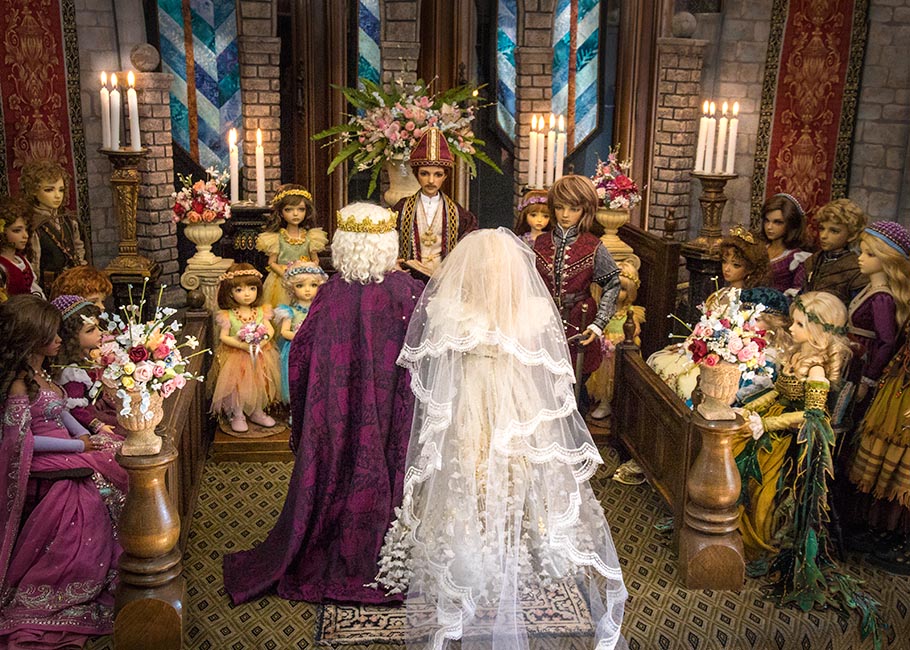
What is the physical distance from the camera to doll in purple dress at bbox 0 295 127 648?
13.7ft

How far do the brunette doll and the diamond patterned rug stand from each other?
2453 millimetres

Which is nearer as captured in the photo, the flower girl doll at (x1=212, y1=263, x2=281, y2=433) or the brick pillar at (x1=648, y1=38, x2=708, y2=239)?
the flower girl doll at (x1=212, y1=263, x2=281, y2=433)

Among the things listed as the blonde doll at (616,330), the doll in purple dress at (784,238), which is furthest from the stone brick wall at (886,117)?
the blonde doll at (616,330)

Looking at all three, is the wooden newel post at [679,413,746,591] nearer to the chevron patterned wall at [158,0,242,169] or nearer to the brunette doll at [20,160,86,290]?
the brunette doll at [20,160,86,290]

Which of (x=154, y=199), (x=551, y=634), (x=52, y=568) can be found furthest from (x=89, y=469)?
(x=154, y=199)

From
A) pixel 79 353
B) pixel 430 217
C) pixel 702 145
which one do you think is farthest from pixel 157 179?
pixel 702 145

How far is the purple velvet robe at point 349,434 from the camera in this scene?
4.49 metres

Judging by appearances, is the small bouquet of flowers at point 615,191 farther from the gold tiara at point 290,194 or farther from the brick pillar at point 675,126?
the gold tiara at point 290,194

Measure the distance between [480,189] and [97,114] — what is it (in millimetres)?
3707

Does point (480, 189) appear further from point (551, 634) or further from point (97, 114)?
point (551, 634)

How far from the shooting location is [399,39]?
8.85 m

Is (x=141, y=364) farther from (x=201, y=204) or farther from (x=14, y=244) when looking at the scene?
(x=201, y=204)

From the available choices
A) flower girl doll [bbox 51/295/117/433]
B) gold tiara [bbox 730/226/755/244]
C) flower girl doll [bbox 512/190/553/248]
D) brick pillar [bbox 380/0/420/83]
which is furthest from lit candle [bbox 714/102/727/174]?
flower girl doll [bbox 51/295/117/433]

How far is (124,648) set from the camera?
13.2 feet
